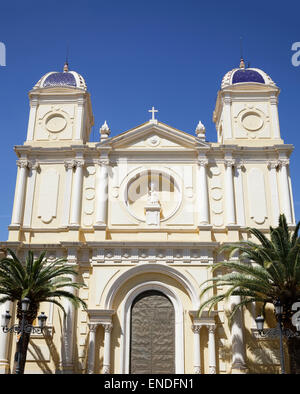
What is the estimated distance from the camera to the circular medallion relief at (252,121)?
96.6ft

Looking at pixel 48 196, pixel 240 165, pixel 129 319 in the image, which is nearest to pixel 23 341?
pixel 129 319

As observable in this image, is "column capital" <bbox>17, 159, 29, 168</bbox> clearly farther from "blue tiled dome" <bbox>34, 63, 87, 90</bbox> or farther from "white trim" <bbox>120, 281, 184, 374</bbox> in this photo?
"white trim" <bbox>120, 281, 184, 374</bbox>

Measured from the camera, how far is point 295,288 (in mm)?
20688

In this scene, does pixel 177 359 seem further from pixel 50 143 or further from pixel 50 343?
pixel 50 143

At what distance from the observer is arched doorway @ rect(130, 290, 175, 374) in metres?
23.9

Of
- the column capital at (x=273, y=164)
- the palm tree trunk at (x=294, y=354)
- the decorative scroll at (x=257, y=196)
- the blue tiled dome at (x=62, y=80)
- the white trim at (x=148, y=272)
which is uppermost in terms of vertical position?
the blue tiled dome at (x=62, y=80)

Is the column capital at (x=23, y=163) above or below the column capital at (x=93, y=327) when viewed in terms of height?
above

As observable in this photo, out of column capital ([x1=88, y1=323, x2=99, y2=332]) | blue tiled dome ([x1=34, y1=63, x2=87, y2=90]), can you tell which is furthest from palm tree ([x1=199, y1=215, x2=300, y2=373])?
blue tiled dome ([x1=34, y1=63, x2=87, y2=90])

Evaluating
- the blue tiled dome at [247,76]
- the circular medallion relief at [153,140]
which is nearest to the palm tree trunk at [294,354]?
the circular medallion relief at [153,140]

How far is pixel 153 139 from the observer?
2903 cm

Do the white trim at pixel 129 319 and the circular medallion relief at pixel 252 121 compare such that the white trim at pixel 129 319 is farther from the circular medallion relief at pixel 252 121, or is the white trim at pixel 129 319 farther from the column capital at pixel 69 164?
the circular medallion relief at pixel 252 121
